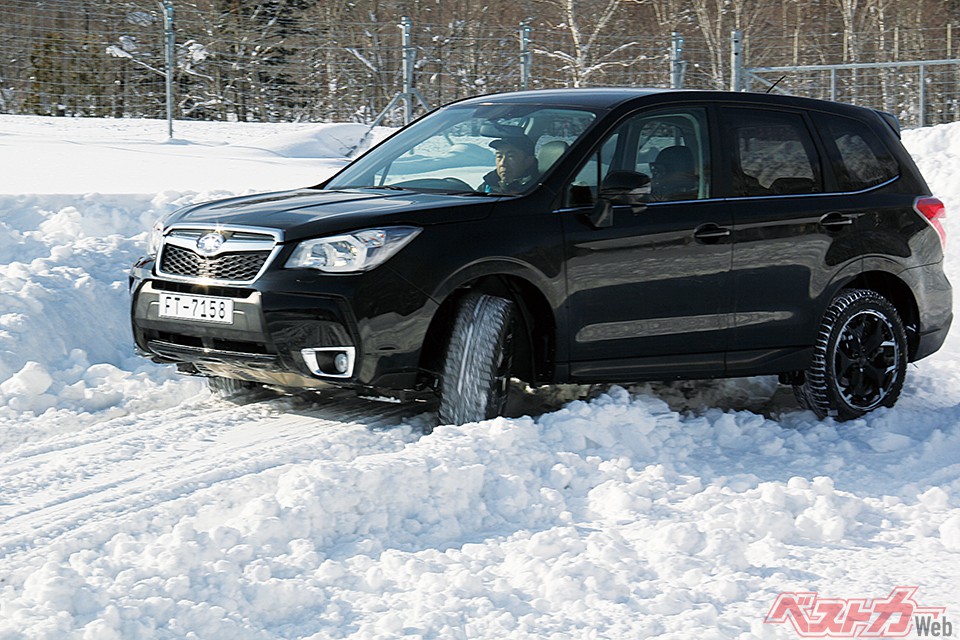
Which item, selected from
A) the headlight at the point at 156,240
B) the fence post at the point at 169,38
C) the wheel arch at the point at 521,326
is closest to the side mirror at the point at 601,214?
the wheel arch at the point at 521,326

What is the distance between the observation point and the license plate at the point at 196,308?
5.75 meters

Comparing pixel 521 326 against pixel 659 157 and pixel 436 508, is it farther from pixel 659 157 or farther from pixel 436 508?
pixel 436 508

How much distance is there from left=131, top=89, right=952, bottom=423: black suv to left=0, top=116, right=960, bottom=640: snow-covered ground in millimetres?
313

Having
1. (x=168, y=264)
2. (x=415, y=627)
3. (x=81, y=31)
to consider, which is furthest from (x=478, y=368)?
(x=81, y=31)

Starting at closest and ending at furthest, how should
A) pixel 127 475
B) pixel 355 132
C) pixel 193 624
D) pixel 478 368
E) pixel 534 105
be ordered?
1. pixel 193 624
2. pixel 127 475
3. pixel 478 368
4. pixel 534 105
5. pixel 355 132

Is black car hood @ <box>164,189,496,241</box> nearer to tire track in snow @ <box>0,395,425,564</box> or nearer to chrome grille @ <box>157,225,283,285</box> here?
chrome grille @ <box>157,225,283,285</box>

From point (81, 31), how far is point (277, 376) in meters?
13.3

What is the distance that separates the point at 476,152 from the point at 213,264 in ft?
4.68

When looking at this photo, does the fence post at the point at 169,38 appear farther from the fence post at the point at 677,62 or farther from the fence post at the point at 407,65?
the fence post at the point at 677,62

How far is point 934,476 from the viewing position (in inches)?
232

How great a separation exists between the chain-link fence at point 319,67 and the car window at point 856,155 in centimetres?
947

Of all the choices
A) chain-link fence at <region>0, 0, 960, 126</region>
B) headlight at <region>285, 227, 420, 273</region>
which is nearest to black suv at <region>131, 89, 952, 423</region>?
headlight at <region>285, 227, 420, 273</region>

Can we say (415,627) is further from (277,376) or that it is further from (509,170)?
(509,170)

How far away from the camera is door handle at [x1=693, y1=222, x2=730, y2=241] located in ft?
21.2
